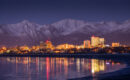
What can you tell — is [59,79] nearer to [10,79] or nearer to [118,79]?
[10,79]

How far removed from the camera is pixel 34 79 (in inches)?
1163

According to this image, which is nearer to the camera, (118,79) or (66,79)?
(118,79)

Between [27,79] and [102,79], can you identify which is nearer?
[102,79]

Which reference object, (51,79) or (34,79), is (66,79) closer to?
(51,79)

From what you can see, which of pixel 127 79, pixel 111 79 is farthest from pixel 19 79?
pixel 127 79

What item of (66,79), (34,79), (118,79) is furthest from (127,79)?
(34,79)

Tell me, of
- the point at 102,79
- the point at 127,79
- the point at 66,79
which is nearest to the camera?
the point at 127,79

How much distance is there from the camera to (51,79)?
29.4m

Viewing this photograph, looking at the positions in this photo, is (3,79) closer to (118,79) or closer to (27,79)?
(27,79)

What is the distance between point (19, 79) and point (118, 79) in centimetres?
1404

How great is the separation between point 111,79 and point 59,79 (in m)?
8.17

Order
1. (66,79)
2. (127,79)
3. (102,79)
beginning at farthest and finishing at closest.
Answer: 1. (66,79)
2. (102,79)
3. (127,79)

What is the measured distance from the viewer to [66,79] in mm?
28859

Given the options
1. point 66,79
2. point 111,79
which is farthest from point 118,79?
point 66,79
